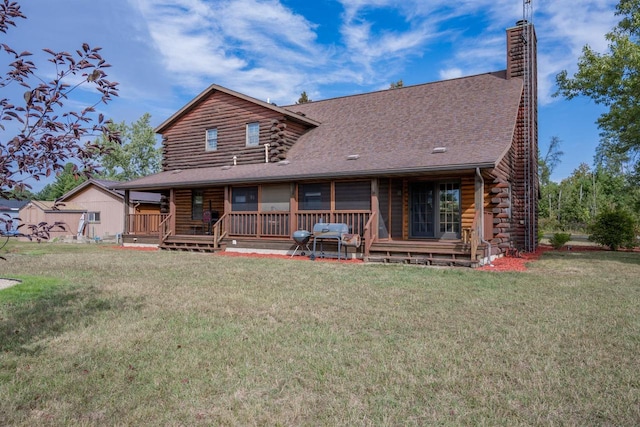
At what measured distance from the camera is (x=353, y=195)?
13805 mm

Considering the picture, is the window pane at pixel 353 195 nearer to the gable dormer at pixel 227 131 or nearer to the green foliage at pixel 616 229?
the gable dormer at pixel 227 131

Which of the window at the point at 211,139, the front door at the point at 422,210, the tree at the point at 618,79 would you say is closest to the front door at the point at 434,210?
the front door at the point at 422,210

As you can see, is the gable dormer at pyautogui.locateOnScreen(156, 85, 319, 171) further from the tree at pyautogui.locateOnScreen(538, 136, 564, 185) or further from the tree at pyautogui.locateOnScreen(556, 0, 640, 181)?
the tree at pyautogui.locateOnScreen(538, 136, 564, 185)

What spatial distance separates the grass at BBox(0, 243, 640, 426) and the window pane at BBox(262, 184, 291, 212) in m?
7.44

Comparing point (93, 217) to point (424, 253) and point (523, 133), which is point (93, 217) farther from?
point (523, 133)

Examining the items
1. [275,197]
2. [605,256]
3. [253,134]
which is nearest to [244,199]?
[275,197]

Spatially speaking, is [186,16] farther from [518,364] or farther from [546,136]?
[546,136]

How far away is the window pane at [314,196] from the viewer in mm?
14289

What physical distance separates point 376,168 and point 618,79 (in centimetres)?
773

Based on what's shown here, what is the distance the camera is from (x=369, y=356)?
3.91 m

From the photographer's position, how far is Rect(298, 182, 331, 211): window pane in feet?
46.9

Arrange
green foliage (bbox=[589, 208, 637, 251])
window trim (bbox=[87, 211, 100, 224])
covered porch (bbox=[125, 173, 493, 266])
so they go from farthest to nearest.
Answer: window trim (bbox=[87, 211, 100, 224]), green foliage (bbox=[589, 208, 637, 251]), covered porch (bbox=[125, 173, 493, 266])

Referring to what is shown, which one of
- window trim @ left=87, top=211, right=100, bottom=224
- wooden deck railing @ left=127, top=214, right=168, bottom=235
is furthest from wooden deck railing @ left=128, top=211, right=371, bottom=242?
window trim @ left=87, top=211, right=100, bottom=224

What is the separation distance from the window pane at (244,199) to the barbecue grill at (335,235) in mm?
3697
